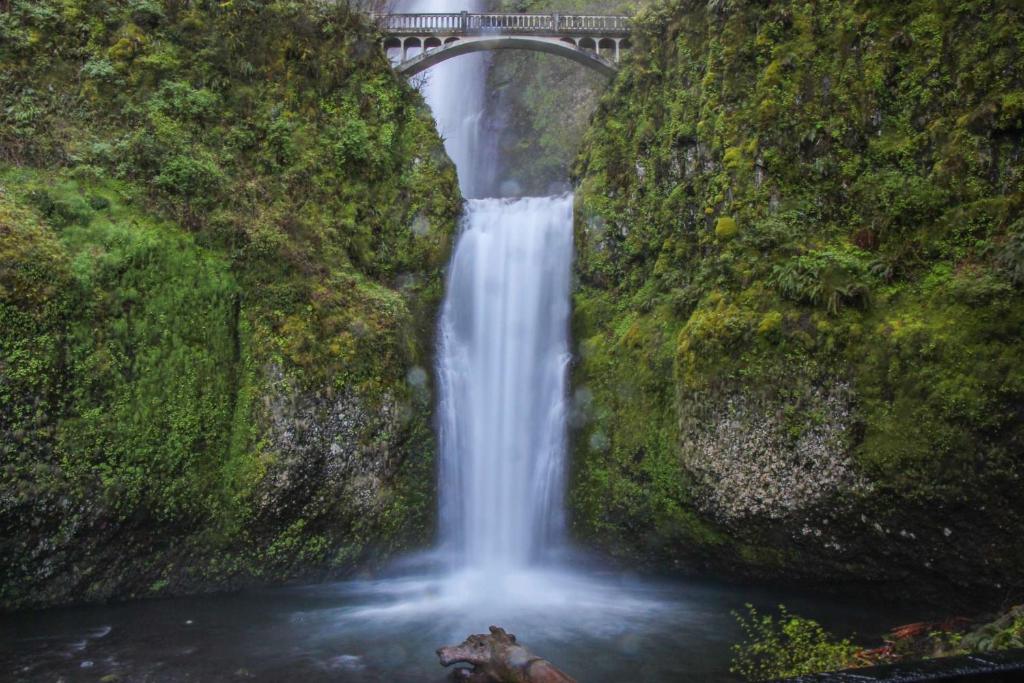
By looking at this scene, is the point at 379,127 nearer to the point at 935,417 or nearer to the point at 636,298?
the point at 636,298

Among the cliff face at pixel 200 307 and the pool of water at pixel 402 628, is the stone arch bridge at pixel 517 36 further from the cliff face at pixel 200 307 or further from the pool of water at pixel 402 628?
the pool of water at pixel 402 628

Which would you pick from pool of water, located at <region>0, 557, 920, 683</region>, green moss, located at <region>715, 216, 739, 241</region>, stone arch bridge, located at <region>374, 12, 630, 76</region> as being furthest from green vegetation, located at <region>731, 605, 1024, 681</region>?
stone arch bridge, located at <region>374, 12, 630, 76</region>

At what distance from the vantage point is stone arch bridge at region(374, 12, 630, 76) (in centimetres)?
1859

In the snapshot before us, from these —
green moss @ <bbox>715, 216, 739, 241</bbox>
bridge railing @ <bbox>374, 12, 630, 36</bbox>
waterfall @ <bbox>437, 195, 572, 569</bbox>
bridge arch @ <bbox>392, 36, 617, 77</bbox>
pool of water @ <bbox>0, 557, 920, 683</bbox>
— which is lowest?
pool of water @ <bbox>0, 557, 920, 683</bbox>

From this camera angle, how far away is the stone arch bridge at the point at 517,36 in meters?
18.6

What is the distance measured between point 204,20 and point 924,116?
43.0ft

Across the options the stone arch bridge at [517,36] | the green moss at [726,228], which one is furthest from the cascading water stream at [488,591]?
the stone arch bridge at [517,36]

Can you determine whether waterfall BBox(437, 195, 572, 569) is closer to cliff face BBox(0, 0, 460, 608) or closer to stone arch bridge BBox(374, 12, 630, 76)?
cliff face BBox(0, 0, 460, 608)

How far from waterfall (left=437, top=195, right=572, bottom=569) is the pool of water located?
0.88 meters

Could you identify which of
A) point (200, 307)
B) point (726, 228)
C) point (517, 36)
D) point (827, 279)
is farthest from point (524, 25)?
point (827, 279)

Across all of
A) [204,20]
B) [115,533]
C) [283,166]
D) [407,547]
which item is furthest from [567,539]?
[204,20]

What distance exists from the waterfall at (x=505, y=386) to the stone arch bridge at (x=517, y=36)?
19.7 feet

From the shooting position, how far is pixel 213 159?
12625 millimetres

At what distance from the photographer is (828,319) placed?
9766mm
